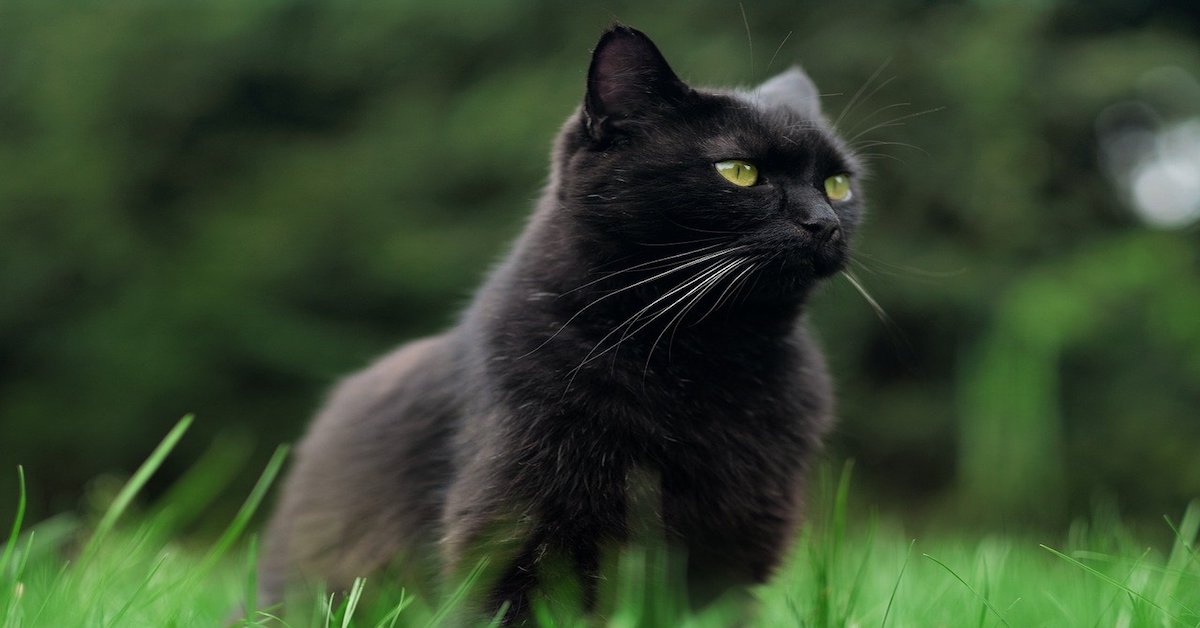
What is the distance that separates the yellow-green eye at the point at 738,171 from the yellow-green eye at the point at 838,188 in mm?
228

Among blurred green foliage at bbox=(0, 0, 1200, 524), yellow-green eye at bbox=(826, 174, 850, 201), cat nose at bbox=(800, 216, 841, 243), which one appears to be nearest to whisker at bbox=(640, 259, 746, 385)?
cat nose at bbox=(800, 216, 841, 243)

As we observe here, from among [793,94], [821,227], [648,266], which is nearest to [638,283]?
[648,266]

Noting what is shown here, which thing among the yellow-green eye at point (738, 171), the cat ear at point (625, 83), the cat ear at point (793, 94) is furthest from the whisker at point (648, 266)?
the cat ear at point (793, 94)

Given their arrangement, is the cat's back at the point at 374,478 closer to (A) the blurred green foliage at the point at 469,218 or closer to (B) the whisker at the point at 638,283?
(B) the whisker at the point at 638,283

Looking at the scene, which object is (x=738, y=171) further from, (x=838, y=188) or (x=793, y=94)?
(x=793, y=94)

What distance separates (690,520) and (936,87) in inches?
166

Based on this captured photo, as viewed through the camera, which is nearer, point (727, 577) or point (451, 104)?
point (727, 577)

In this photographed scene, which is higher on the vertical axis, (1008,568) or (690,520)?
(690,520)

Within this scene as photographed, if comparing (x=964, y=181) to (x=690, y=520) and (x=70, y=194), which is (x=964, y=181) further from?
(x=70, y=194)

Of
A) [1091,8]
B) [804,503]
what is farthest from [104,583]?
[1091,8]

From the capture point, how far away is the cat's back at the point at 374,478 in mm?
2080

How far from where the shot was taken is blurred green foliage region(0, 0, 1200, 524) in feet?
17.3

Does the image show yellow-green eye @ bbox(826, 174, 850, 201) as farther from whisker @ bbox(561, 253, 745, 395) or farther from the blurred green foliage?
the blurred green foliage

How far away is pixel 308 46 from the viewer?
612 centimetres
